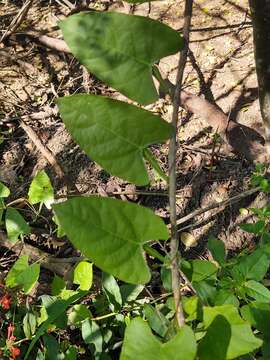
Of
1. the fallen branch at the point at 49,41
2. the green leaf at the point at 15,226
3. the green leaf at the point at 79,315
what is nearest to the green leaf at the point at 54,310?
the green leaf at the point at 79,315

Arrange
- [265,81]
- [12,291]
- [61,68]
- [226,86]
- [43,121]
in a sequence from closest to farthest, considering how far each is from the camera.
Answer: [265,81], [12,291], [226,86], [43,121], [61,68]

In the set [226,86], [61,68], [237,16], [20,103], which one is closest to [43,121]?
[20,103]

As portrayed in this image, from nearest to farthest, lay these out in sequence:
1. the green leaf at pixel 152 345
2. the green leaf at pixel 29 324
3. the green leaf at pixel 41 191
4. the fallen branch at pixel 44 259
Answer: the green leaf at pixel 152 345
the green leaf at pixel 29 324
the green leaf at pixel 41 191
the fallen branch at pixel 44 259

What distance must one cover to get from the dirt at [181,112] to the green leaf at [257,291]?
32.8 inches

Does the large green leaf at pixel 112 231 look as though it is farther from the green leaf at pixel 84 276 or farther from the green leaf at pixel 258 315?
the green leaf at pixel 84 276

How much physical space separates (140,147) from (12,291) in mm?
1261

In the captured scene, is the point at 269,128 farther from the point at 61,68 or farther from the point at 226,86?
the point at 61,68

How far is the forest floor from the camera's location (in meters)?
2.24

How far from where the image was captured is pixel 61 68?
10.2 ft

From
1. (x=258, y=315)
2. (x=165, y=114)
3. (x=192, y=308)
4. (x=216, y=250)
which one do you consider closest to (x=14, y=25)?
(x=165, y=114)

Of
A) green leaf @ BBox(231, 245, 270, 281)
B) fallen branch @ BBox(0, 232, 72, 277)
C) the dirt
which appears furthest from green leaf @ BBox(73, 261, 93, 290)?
the dirt

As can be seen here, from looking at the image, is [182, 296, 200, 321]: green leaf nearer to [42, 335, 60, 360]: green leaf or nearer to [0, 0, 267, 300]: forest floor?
[42, 335, 60, 360]: green leaf

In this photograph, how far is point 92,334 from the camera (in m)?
1.54

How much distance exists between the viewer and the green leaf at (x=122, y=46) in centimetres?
52
